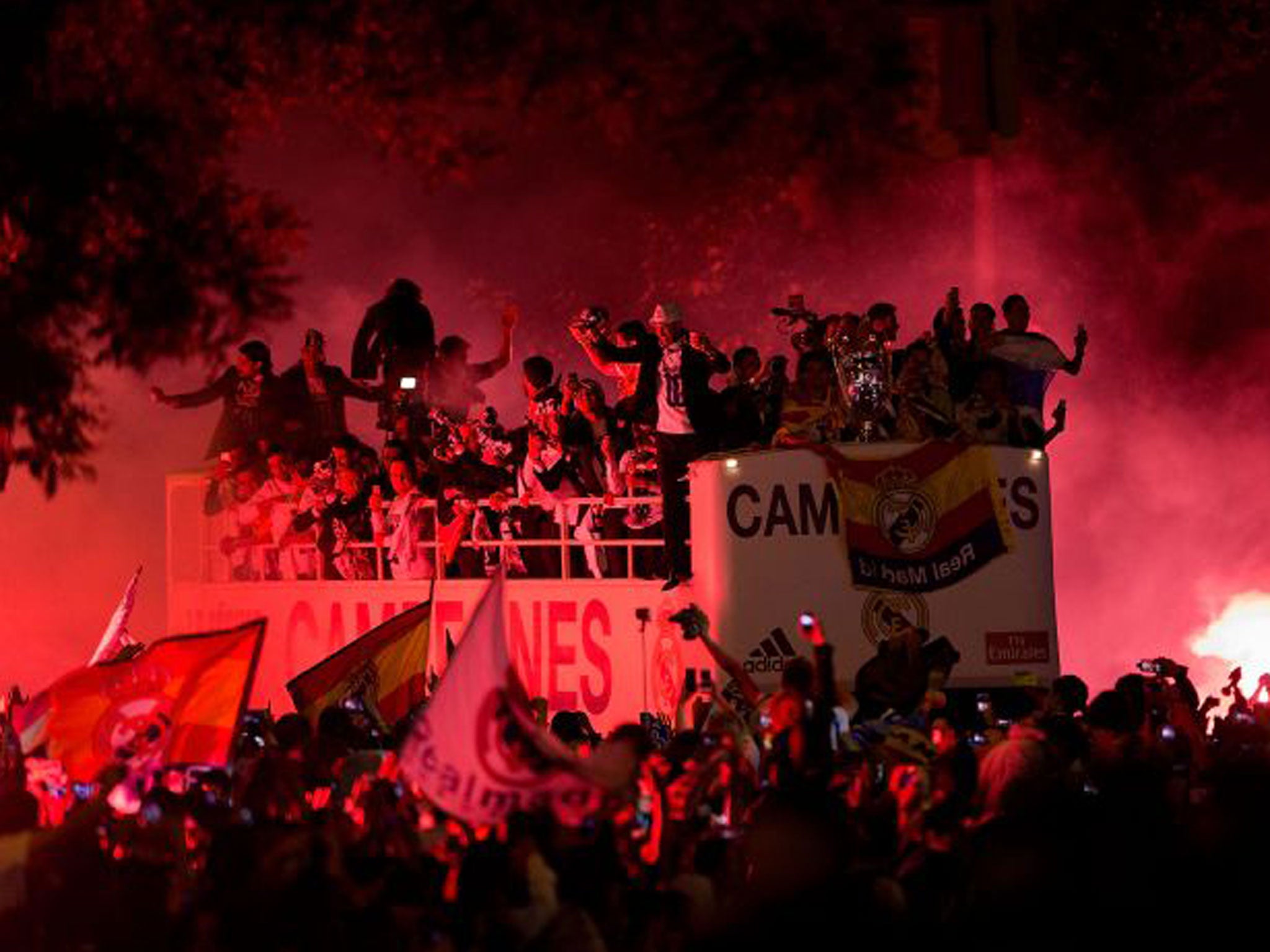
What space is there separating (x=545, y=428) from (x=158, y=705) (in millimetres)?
5162

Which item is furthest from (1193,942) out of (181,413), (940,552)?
(181,413)

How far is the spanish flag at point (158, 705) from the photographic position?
43.0 feet

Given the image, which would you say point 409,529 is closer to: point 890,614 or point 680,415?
point 680,415

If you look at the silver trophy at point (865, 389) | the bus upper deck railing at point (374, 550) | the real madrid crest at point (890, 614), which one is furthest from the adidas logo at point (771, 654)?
the bus upper deck railing at point (374, 550)

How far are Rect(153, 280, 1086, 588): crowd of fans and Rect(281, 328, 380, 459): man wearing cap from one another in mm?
19

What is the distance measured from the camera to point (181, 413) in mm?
25719

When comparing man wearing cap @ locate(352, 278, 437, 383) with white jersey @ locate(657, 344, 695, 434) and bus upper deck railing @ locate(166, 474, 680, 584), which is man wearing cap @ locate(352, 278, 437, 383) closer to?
bus upper deck railing @ locate(166, 474, 680, 584)

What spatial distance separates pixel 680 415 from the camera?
16.8 meters

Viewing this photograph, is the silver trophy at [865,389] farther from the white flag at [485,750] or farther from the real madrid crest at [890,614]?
the white flag at [485,750]

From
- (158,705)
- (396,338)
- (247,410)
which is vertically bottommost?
(158,705)

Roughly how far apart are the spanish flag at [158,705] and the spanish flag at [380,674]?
163 centimetres

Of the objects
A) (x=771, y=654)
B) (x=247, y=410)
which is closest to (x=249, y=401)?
(x=247, y=410)

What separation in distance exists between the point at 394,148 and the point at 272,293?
5.65 feet

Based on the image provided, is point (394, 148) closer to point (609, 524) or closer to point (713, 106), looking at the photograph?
point (713, 106)
